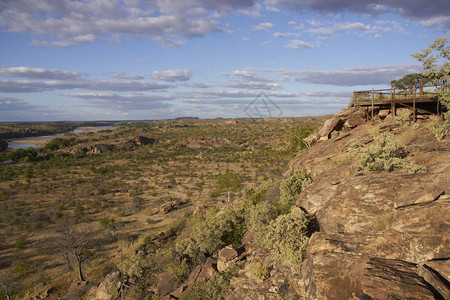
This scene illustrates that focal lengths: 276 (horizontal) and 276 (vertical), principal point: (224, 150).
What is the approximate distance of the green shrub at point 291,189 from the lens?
1176 centimetres

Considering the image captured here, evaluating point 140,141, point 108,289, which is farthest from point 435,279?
point 140,141

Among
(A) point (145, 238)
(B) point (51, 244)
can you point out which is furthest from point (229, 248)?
(B) point (51, 244)

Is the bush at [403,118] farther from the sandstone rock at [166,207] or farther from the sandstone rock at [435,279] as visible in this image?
the sandstone rock at [166,207]

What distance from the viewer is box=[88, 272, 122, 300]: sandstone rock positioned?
11328 mm

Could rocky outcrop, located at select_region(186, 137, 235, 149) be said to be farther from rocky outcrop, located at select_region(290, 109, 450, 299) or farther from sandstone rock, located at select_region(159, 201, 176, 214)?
rocky outcrop, located at select_region(290, 109, 450, 299)

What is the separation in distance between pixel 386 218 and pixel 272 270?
3407 millimetres

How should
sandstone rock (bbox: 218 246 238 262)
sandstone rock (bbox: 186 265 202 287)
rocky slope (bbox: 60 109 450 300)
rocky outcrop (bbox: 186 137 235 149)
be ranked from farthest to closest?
1. rocky outcrop (bbox: 186 137 235 149)
2. sandstone rock (bbox: 186 265 202 287)
3. sandstone rock (bbox: 218 246 238 262)
4. rocky slope (bbox: 60 109 450 300)

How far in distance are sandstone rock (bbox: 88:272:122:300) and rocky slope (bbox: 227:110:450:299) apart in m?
5.81

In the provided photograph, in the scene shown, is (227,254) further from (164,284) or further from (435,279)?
(435,279)

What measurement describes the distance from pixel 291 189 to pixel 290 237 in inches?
163

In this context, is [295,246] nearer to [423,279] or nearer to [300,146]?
[423,279]

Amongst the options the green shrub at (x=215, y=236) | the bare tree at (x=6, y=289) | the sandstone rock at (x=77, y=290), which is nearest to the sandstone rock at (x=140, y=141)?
the bare tree at (x=6, y=289)

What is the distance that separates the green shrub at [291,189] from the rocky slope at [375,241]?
192 centimetres

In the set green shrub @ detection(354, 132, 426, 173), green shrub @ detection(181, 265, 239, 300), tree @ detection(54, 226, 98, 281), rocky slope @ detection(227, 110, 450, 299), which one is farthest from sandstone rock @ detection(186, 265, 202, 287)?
tree @ detection(54, 226, 98, 281)
